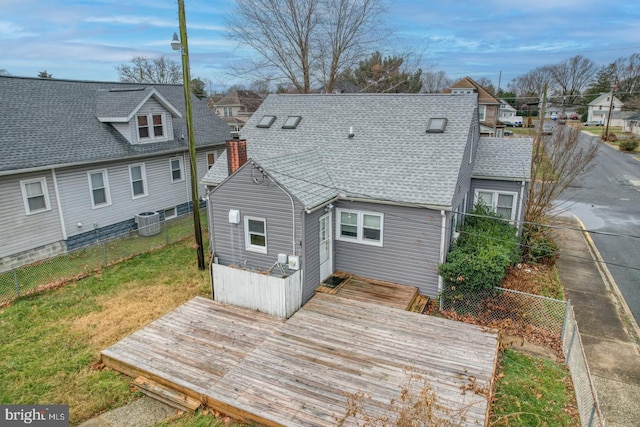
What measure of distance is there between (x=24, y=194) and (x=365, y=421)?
1409 centimetres

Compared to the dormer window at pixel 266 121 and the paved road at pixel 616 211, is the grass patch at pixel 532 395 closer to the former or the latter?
the paved road at pixel 616 211

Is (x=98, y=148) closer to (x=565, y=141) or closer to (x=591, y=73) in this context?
(x=565, y=141)

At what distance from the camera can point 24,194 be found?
1403 cm

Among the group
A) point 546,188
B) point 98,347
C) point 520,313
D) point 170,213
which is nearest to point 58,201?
point 170,213

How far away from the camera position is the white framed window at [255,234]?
1151cm

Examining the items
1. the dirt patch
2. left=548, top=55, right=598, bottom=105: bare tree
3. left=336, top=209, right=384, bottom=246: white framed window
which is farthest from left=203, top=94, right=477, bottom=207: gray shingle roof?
left=548, top=55, right=598, bottom=105: bare tree

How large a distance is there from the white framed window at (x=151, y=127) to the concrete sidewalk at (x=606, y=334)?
18.3 meters

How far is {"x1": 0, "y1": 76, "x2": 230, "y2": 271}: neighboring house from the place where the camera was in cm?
1404

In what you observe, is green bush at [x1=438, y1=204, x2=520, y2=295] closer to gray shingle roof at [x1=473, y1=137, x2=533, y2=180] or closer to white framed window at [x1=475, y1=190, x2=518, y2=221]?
white framed window at [x1=475, y1=190, x2=518, y2=221]

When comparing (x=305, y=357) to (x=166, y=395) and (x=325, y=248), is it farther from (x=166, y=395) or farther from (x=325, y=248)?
(x=325, y=248)

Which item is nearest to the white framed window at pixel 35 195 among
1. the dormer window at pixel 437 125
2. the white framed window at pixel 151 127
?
the white framed window at pixel 151 127

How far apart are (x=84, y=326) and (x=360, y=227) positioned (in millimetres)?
8261

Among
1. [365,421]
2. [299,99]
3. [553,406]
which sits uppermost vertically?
[299,99]

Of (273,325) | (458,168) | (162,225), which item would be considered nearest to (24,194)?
(162,225)
